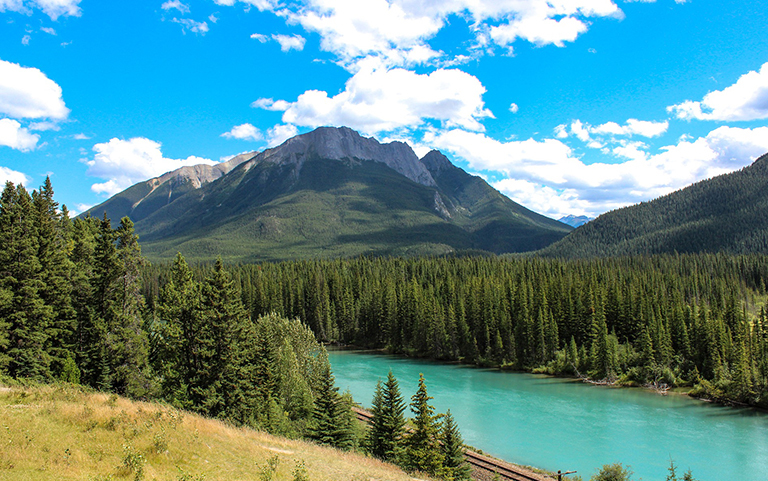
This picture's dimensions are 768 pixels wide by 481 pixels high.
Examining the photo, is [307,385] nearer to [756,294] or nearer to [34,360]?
[34,360]

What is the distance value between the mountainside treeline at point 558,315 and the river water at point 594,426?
710 centimetres

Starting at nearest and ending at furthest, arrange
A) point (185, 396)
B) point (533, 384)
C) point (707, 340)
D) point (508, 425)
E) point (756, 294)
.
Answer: point (185, 396), point (508, 425), point (707, 340), point (533, 384), point (756, 294)

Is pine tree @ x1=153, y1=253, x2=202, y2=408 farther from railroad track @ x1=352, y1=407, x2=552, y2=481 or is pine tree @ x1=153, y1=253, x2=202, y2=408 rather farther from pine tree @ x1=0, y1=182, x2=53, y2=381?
railroad track @ x1=352, y1=407, x2=552, y2=481

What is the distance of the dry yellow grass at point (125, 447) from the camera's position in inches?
546

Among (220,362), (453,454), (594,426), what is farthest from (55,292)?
(594,426)

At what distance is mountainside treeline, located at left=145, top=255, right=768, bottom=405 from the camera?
6450 centimetres

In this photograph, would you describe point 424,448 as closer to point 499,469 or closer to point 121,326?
point 499,469

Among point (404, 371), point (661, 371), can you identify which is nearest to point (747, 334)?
point (661, 371)

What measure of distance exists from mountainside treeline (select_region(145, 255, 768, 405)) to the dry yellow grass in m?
58.9

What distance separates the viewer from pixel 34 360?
92.5ft

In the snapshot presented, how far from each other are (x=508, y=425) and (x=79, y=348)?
130 ft

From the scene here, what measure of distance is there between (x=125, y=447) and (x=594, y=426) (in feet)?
152

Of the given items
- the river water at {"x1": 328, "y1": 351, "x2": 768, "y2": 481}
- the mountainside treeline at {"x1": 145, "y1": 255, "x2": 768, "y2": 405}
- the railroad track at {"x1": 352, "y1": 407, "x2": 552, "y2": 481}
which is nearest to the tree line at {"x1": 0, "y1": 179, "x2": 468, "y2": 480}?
the railroad track at {"x1": 352, "y1": 407, "x2": 552, "y2": 481}

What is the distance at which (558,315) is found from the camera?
3280 inches
